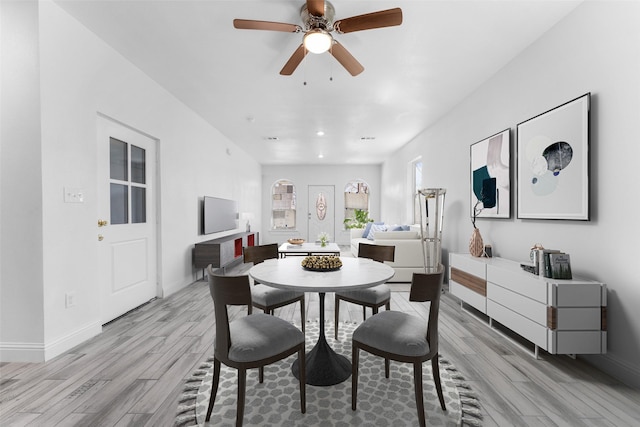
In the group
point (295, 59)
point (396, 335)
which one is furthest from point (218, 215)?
point (396, 335)

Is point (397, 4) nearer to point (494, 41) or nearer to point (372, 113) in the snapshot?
point (494, 41)

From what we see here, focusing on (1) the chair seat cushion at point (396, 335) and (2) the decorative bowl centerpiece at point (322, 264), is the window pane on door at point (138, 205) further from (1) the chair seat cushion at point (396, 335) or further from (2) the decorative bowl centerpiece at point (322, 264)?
(1) the chair seat cushion at point (396, 335)

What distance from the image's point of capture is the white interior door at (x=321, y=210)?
9.52 metres

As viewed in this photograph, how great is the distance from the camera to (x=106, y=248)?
281cm

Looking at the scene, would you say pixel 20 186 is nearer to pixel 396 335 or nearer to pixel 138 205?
pixel 138 205

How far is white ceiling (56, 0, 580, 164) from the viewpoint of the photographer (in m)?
2.21

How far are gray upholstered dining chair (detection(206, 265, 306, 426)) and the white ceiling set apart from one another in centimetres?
205

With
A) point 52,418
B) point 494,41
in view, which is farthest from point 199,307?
point 494,41

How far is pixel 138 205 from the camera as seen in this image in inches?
131

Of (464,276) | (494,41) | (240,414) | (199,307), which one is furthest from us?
(199,307)

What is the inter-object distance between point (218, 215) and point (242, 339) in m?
4.21

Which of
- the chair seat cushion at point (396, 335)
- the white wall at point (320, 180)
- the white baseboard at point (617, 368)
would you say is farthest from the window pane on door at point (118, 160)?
the white wall at point (320, 180)

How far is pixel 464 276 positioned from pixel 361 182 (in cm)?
668

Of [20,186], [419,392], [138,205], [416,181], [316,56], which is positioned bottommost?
[419,392]
